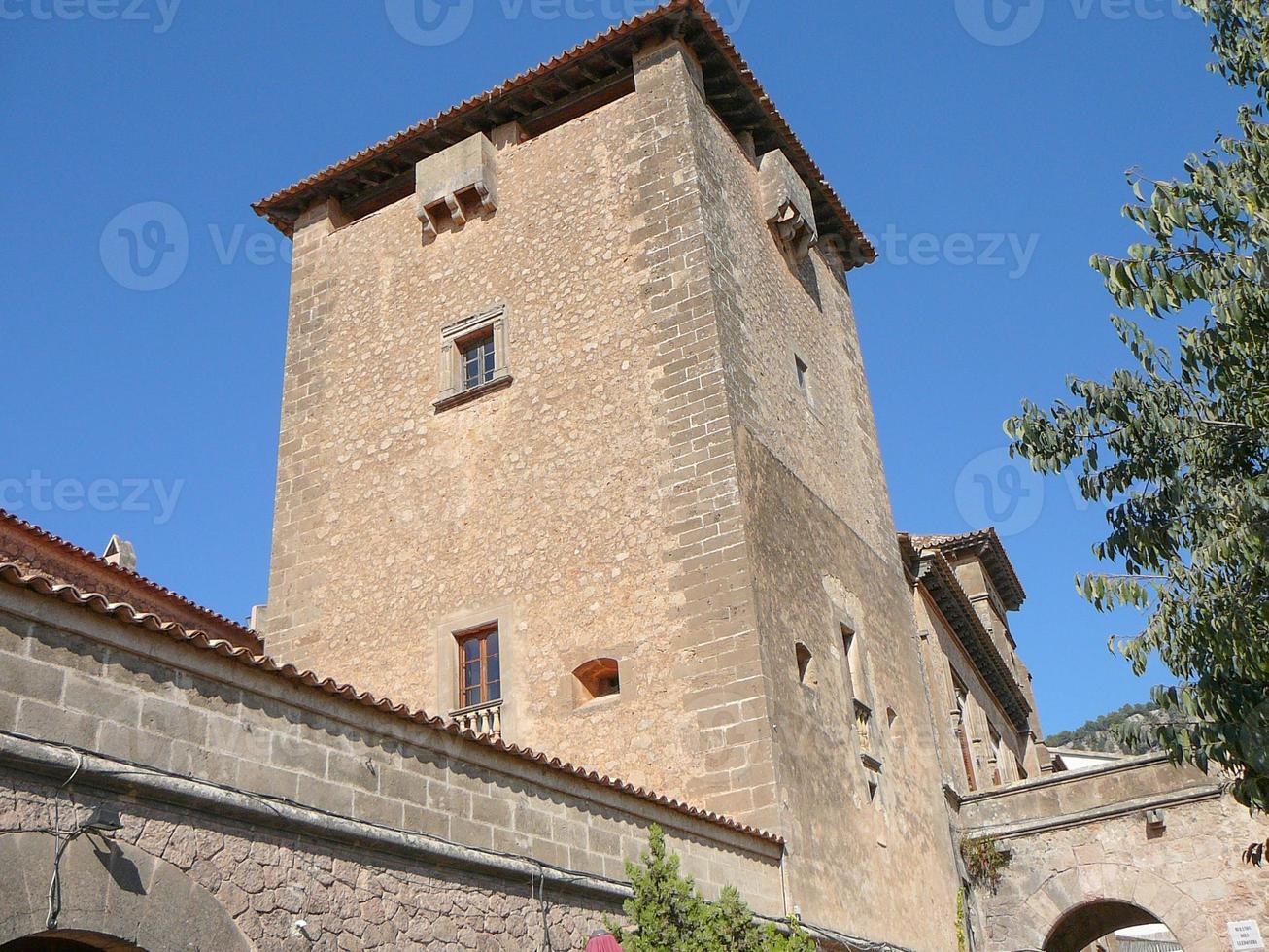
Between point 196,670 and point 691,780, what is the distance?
20.3 feet

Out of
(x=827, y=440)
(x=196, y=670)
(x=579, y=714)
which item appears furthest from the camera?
(x=827, y=440)

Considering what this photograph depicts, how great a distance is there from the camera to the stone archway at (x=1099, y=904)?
15.3 metres

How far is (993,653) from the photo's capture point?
25.2 metres

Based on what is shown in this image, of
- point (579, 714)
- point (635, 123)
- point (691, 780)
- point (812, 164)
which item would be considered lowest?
point (691, 780)

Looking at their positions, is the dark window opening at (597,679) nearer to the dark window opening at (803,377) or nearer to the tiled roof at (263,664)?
the tiled roof at (263,664)

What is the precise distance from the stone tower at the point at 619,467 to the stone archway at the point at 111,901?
6.24m

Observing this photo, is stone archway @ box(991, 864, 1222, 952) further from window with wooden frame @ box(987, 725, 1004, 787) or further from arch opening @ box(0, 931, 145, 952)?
arch opening @ box(0, 931, 145, 952)

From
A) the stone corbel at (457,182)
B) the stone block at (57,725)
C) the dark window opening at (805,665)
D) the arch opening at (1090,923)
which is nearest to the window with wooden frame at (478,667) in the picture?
the dark window opening at (805,665)

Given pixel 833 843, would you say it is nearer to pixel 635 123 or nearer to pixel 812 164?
pixel 635 123

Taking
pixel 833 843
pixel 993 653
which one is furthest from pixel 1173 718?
pixel 993 653

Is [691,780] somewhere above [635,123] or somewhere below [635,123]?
below

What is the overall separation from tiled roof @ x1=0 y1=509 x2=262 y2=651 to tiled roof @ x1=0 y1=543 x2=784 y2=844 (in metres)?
7.10

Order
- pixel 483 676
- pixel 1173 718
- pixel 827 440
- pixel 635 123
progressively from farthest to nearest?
pixel 827 440 → pixel 635 123 → pixel 483 676 → pixel 1173 718

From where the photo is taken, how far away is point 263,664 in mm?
7055
